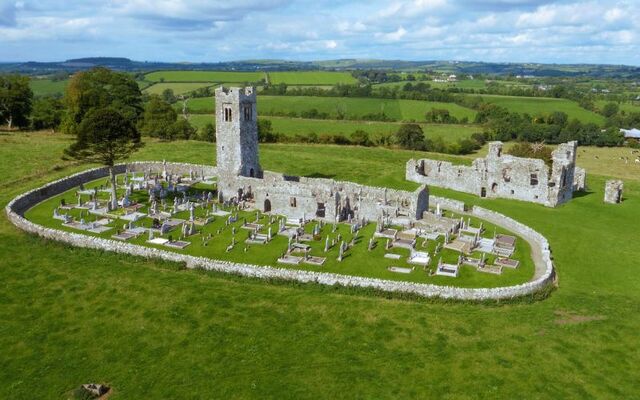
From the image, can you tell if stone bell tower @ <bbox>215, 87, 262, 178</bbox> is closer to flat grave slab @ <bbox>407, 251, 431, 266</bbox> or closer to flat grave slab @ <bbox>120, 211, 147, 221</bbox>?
flat grave slab @ <bbox>120, 211, 147, 221</bbox>

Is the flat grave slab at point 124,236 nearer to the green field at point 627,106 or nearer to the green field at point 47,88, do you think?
the green field at point 627,106

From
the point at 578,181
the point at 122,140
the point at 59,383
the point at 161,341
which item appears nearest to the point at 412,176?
the point at 578,181

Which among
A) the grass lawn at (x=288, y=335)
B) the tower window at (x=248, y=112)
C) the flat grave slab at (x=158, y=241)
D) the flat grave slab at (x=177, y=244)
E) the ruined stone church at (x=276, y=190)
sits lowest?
the grass lawn at (x=288, y=335)

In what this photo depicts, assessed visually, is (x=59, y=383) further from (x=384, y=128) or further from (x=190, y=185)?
(x=384, y=128)

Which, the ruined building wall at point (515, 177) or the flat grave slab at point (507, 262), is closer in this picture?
the flat grave slab at point (507, 262)

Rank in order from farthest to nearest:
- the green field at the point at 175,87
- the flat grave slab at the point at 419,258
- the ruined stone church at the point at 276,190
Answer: the green field at the point at 175,87, the ruined stone church at the point at 276,190, the flat grave slab at the point at 419,258

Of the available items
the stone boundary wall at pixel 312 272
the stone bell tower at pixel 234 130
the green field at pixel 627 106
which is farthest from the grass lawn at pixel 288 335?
the green field at pixel 627 106
